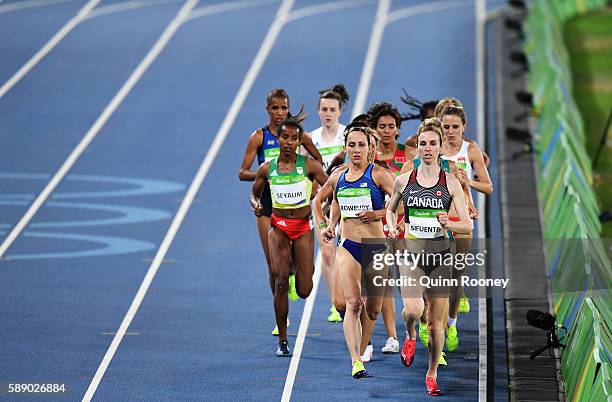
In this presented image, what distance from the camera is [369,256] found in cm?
1099

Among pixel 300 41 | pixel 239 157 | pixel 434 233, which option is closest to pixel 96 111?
pixel 239 157

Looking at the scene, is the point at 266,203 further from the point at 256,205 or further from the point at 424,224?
the point at 424,224

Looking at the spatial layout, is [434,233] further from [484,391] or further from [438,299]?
[484,391]

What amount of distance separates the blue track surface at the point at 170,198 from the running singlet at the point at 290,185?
1.34 meters

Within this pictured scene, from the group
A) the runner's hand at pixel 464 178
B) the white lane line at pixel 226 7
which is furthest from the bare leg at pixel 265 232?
the white lane line at pixel 226 7

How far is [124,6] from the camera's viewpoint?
27.6 meters

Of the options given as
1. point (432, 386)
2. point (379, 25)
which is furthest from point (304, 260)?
point (379, 25)

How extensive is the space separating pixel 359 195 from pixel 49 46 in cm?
1476

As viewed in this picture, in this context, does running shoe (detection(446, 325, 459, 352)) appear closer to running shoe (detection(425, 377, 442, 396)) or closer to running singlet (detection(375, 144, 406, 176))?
running shoe (detection(425, 377, 442, 396))

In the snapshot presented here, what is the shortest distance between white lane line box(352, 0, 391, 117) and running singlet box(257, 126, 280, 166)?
24.7 ft

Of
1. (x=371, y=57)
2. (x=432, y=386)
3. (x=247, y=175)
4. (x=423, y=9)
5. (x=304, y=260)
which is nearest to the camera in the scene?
(x=432, y=386)

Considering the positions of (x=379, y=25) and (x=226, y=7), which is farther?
(x=226, y=7)

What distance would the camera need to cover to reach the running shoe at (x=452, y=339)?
12.0m

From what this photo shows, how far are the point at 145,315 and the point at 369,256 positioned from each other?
295 cm
